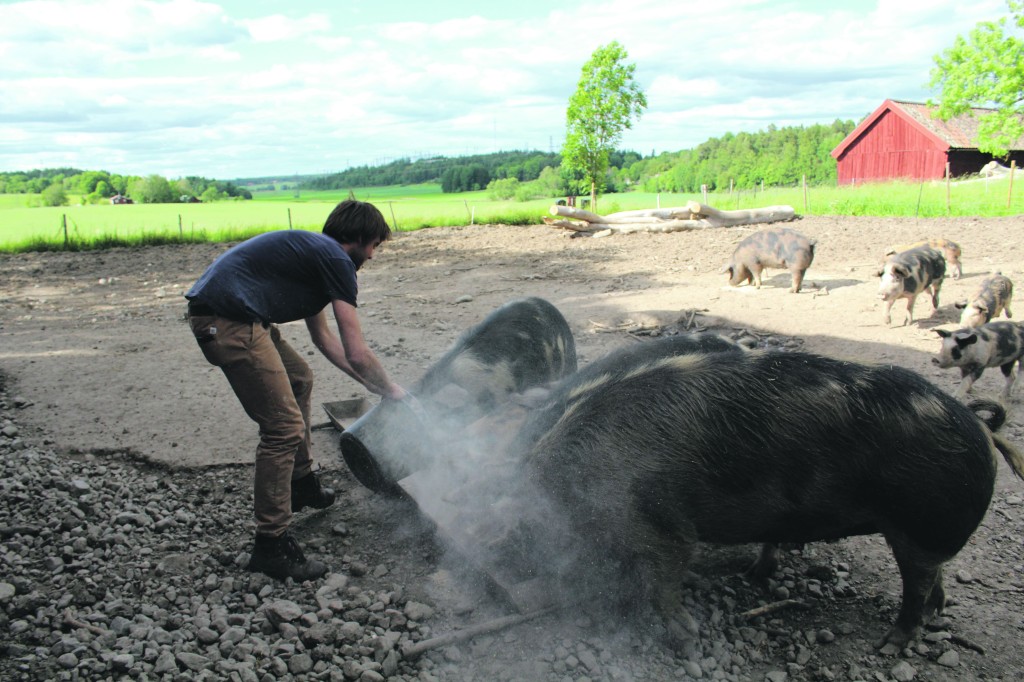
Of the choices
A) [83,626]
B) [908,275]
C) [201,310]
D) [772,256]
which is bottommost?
[83,626]

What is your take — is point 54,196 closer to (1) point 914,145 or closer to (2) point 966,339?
(2) point 966,339

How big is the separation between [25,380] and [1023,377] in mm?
8565

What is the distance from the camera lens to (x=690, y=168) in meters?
47.2

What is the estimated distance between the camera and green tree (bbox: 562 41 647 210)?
23281 mm

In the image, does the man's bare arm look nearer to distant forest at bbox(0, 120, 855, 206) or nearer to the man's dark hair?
the man's dark hair

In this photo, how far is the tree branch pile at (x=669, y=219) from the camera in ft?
57.9

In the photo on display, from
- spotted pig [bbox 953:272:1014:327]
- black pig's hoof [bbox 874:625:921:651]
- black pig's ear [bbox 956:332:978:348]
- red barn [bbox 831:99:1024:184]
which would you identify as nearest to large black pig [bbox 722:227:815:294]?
spotted pig [bbox 953:272:1014:327]

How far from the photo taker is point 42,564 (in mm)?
3354

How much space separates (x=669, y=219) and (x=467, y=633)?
1653 centimetres

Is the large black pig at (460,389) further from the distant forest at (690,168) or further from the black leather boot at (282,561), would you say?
the distant forest at (690,168)

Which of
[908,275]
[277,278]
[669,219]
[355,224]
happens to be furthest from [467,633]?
[669,219]

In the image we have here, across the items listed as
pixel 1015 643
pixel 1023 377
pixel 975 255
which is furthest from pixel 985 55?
pixel 1015 643

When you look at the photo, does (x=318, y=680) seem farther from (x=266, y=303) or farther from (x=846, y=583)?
(x=846, y=583)

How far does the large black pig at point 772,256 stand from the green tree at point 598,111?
13401 millimetres
